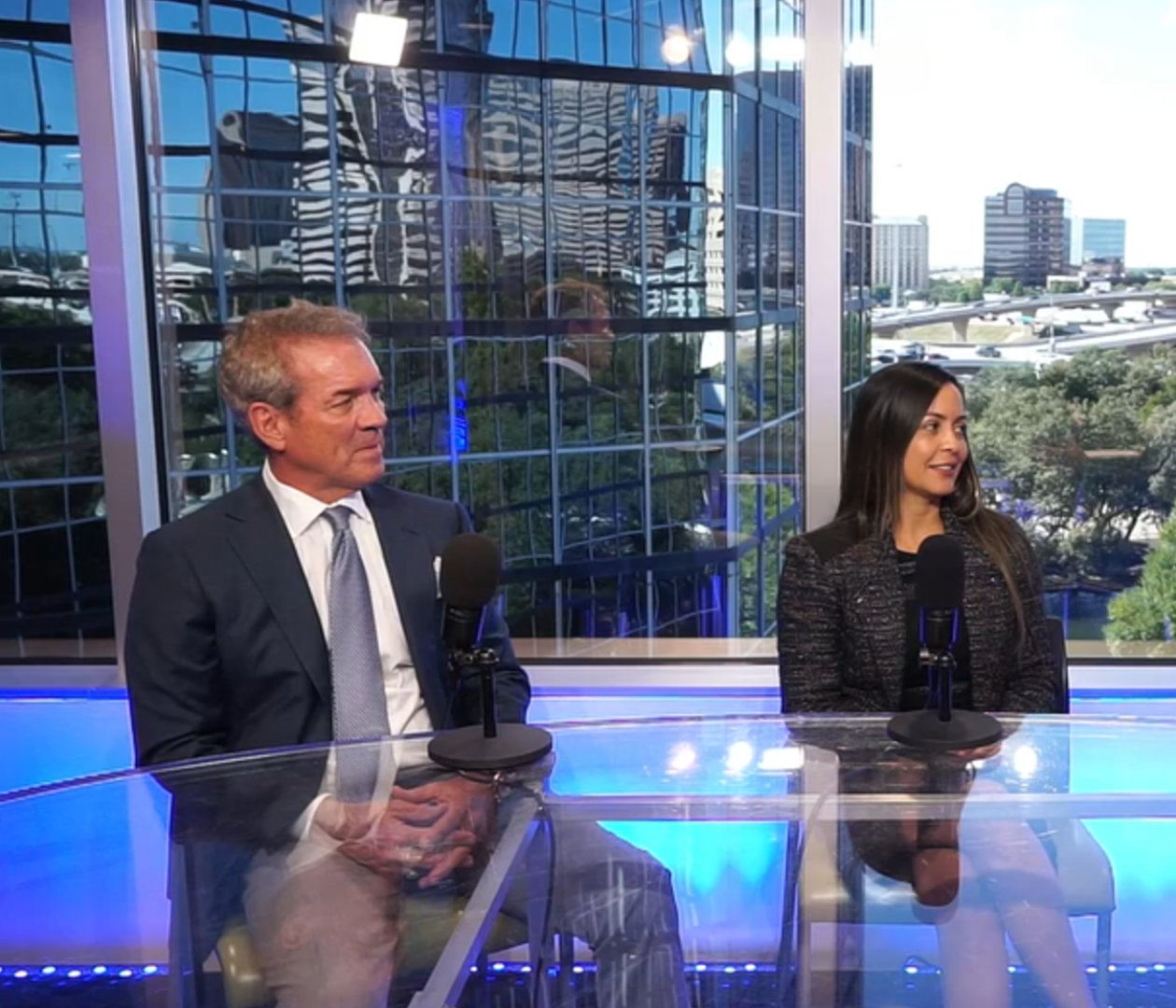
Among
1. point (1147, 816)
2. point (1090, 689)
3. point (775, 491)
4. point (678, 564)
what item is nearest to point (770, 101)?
point (775, 491)

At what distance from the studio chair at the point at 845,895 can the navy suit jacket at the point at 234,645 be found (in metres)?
0.59

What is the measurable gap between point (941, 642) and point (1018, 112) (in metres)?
2.11

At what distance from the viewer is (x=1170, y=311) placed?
310cm

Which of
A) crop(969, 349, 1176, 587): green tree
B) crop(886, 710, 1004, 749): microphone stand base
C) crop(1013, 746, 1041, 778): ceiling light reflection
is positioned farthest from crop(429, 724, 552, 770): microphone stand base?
crop(969, 349, 1176, 587): green tree

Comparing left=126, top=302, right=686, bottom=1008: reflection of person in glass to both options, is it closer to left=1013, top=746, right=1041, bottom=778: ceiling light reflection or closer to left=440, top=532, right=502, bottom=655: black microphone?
left=440, top=532, right=502, bottom=655: black microphone

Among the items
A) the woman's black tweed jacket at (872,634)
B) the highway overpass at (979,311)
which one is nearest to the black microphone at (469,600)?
the woman's black tweed jacket at (872,634)

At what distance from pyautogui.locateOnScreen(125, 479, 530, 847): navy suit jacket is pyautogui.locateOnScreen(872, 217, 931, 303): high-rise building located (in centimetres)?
174

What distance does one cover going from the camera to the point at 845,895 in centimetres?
128

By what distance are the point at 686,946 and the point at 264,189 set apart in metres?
2.68

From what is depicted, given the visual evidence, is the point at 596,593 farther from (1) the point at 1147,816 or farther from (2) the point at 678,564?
(1) the point at 1147,816

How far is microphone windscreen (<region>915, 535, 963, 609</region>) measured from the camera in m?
1.31

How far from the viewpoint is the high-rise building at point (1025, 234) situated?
3.03m

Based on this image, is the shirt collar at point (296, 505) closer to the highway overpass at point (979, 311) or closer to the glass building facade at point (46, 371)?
the glass building facade at point (46, 371)

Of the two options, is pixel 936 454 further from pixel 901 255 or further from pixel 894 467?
pixel 901 255
